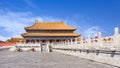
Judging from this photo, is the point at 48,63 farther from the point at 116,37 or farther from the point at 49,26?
the point at 49,26

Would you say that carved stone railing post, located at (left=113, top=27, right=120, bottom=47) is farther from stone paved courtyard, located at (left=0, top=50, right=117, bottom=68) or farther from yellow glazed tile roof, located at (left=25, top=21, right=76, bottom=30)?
yellow glazed tile roof, located at (left=25, top=21, right=76, bottom=30)

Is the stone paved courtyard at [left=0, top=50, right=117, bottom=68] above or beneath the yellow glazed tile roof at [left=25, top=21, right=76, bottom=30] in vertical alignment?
beneath

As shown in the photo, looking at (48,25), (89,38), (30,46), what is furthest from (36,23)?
(89,38)

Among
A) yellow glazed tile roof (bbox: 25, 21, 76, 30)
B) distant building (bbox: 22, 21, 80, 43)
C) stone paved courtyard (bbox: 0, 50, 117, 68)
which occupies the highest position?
yellow glazed tile roof (bbox: 25, 21, 76, 30)

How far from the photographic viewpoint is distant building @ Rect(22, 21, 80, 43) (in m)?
58.4

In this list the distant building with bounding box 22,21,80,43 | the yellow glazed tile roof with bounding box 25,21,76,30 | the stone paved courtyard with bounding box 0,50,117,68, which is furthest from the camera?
the yellow glazed tile roof with bounding box 25,21,76,30

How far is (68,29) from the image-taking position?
6062 cm

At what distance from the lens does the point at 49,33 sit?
199ft

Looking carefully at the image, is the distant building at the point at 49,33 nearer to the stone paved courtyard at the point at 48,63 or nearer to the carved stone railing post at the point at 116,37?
the stone paved courtyard at the point at 48,63

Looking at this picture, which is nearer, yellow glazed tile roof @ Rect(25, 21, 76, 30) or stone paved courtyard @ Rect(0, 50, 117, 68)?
stone paved courtyard @ Rect(0, 50, 117, 68)

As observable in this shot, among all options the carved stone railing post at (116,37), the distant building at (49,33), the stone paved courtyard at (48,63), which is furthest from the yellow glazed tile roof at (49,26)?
the carved stone railing post at (116,37)

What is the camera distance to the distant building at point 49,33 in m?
58.4

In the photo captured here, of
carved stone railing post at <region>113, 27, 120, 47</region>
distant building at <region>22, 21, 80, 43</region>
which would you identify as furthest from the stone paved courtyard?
distant building at <region>22, 21, 80, 43</region>

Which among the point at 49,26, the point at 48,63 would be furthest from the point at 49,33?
the point at 48,63
